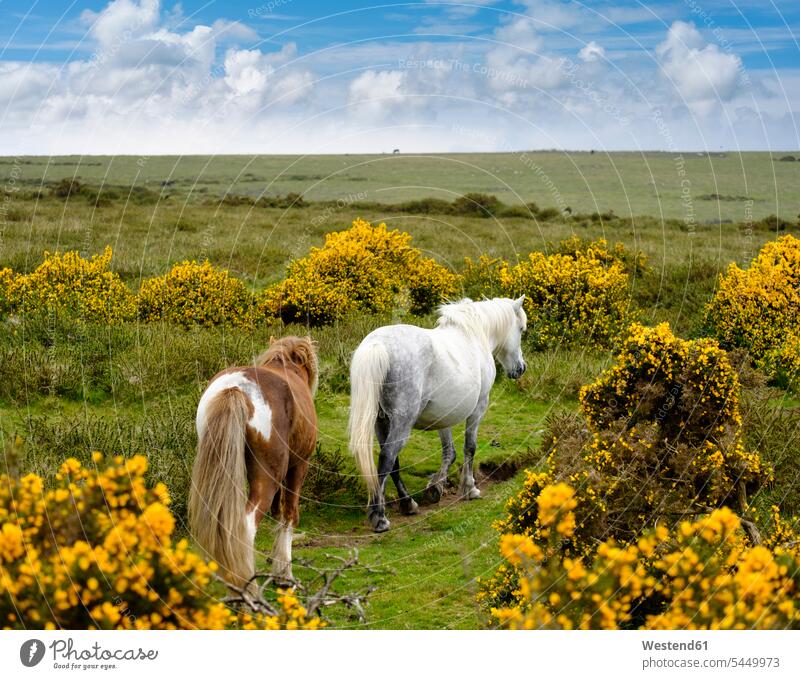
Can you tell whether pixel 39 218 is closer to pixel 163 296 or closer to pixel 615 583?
pixel 163 296

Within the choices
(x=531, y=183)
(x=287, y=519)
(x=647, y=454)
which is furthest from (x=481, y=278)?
(x=531, y=183)

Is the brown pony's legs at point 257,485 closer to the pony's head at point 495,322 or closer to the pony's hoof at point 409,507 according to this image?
the pony's hoof at point 409,507

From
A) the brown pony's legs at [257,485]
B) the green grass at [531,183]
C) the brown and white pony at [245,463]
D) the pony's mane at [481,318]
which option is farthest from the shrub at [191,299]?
the green grass at [531,183]

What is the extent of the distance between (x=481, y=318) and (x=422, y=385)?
5.28ft

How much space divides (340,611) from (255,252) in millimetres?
20546

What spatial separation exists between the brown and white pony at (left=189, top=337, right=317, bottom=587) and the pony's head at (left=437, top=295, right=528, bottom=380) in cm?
334

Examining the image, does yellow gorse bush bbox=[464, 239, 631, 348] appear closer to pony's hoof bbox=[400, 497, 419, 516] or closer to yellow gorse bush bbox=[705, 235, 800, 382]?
yellow gorse bush bbox=[705, 235, 800, 382]

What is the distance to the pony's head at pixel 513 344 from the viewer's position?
34.3 feet

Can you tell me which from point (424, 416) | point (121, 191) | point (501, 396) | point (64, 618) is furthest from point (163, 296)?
point (121, 191)

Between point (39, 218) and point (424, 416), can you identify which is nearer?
point (424, 416)

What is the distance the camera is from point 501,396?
1266cm

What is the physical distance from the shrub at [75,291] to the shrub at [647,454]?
28.1ft

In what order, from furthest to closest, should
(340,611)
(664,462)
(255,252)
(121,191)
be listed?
1. (121,191)
2. (255,252)
3. (664,462)
4. (340,611)

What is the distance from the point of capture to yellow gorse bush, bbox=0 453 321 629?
3723 millimetres
